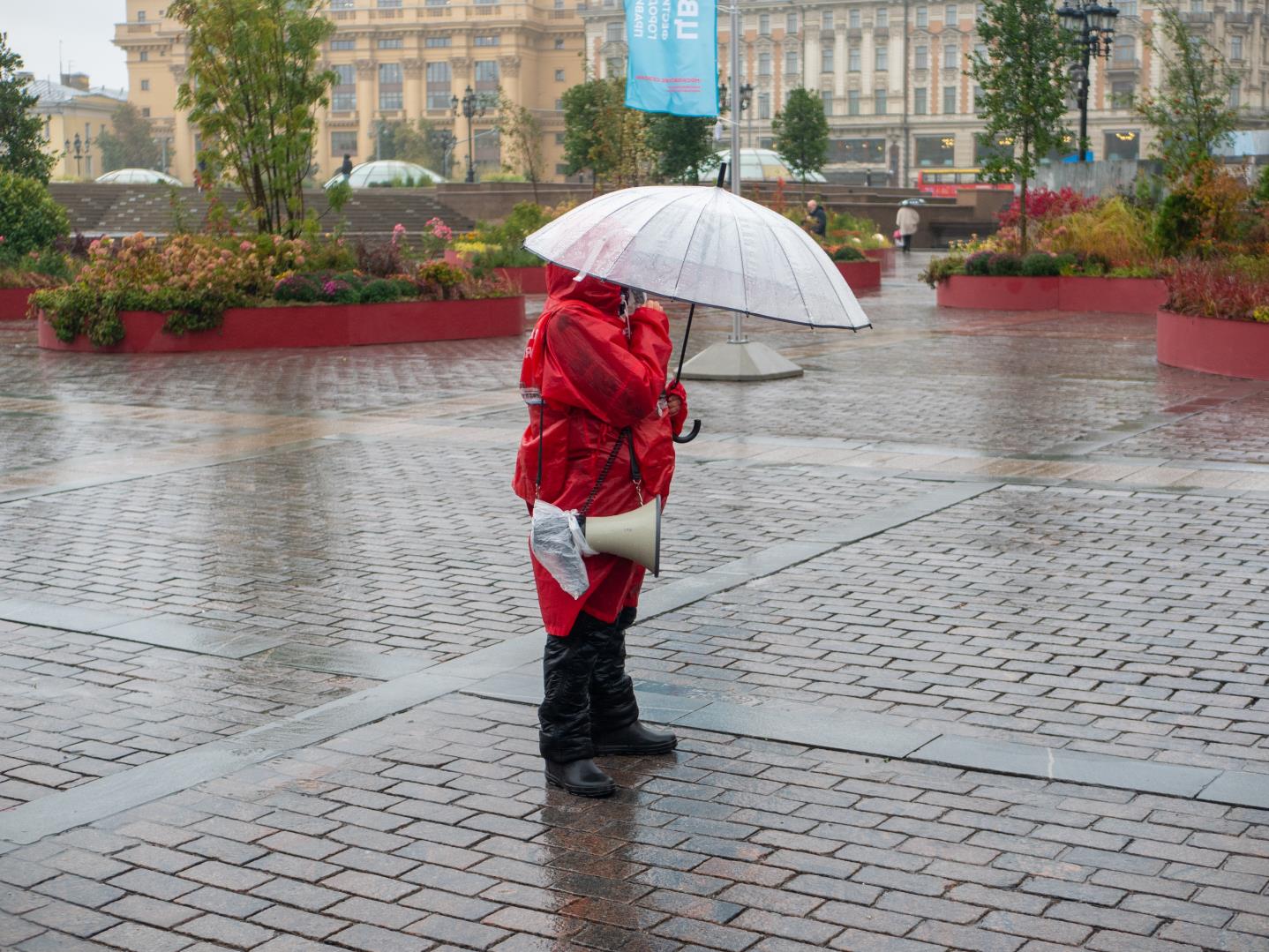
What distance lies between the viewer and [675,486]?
10.0 meters

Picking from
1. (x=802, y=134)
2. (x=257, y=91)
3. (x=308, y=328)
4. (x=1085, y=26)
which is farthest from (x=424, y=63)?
(x=308, y=328)

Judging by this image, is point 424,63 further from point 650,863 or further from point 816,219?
point 650,863

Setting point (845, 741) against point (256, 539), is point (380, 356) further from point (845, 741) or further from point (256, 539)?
point (845, 741)

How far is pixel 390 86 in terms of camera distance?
5807 inches

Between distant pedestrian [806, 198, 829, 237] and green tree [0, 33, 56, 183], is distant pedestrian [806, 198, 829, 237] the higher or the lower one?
the lower one

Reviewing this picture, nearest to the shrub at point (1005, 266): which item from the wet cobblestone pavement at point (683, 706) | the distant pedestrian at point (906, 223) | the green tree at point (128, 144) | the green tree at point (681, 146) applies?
the wet cobblestone pavement at point (683, 706)

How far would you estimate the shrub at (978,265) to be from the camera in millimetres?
27312

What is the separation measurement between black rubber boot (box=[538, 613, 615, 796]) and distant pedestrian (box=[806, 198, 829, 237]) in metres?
31.2

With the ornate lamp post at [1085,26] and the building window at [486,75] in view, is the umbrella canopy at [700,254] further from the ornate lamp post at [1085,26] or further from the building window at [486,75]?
the building window at [486,75]

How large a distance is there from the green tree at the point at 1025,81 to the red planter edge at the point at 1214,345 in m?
10.2

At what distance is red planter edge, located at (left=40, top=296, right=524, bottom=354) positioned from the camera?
2002cm

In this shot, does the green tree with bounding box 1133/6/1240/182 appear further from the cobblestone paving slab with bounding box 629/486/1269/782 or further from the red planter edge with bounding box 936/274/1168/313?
the cobblestone paving slab with bounding box 629/486/1269/782

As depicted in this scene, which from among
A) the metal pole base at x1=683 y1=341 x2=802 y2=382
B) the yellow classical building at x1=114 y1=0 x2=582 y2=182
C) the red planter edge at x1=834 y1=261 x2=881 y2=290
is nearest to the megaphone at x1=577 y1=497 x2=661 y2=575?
the metal pole base at x1=683 y1=341 x2=802 y2=382

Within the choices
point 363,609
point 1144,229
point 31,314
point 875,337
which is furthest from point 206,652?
point 1144,229
